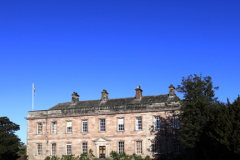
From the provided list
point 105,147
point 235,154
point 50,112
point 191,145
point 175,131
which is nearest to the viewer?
point 235,154

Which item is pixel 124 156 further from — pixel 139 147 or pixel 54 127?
pixel 54 127

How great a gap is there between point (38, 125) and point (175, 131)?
21007 millimetres

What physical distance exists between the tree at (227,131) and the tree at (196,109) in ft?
6.09

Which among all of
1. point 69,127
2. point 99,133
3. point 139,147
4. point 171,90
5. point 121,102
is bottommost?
point 139,147

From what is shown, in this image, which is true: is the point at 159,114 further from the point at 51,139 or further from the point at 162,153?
the point at 51,139

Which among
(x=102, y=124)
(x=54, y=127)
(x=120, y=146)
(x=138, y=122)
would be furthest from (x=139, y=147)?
(x=54, y=127)

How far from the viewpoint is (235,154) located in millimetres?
31516

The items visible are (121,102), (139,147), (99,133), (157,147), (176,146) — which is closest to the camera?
(176,146)

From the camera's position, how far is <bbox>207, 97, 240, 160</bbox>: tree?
103 ft

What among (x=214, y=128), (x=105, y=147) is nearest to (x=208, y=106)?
(x=214, y=128)

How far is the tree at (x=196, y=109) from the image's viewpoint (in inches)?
1433

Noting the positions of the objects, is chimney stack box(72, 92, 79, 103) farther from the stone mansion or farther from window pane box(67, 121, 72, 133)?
window pane box(67, 121, 72, 133)

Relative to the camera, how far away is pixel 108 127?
46.8m

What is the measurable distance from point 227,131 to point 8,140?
2945cm
